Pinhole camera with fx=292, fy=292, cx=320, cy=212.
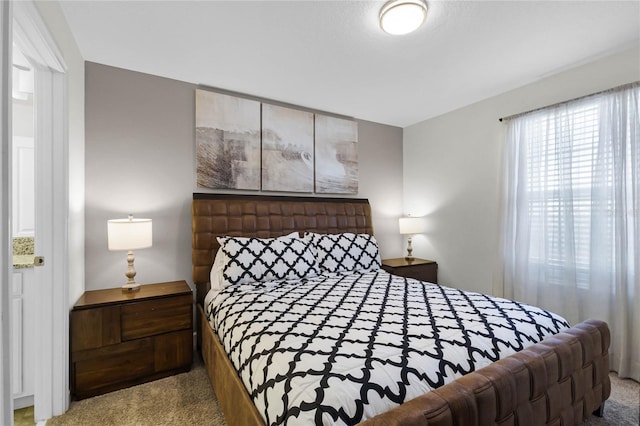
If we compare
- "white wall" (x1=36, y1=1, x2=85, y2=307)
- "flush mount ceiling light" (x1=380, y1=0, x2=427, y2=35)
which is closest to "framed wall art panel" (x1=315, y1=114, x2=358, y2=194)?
"flush mount ceiling light" (x1=380, y1=0, x2=427, y2=35)

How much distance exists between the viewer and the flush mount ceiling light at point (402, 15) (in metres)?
1.69

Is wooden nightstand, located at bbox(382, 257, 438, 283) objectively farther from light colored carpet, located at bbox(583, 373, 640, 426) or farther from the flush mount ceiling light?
the flush mount ceiling light

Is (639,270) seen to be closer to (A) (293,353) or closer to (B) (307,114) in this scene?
(A) (293,353)

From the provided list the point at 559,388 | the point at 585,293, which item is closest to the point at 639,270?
the point at 585,293

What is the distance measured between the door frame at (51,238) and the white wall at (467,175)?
3.58 meters

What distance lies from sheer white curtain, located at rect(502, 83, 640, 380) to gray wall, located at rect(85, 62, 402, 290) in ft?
10.2

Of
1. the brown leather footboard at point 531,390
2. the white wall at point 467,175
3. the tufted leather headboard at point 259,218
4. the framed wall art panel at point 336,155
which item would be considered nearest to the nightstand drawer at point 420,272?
the white wall at point 467,175

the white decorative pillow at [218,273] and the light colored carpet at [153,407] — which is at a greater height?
the white decorative pillow at [218,273]

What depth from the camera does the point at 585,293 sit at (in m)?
2.38

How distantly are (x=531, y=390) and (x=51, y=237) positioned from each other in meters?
2.63

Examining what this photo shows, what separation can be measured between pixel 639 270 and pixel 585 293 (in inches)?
15.5

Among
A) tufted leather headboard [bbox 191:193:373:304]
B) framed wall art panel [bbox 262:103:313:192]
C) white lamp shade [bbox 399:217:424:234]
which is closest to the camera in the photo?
tufted leather headboard [bbox 191:193:373:304]

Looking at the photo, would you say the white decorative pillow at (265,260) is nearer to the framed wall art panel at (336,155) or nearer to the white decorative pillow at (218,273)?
the white decorative pillow at (218,273)

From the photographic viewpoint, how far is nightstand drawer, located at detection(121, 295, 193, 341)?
6.73 feet
